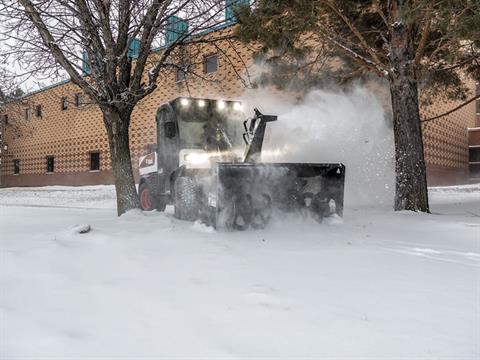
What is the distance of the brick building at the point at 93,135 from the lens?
1716cm

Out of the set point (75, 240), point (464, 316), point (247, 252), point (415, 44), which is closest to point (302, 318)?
point (464, 316)

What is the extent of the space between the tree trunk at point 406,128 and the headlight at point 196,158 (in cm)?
378

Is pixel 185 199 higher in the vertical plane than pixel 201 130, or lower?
lower

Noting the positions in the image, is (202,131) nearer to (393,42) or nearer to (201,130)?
(201,130)

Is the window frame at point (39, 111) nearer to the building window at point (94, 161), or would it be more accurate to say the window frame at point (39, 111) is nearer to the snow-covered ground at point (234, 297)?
the building window at point (94, 161)

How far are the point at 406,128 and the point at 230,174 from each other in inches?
172

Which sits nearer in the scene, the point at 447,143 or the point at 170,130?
the point at 170,130

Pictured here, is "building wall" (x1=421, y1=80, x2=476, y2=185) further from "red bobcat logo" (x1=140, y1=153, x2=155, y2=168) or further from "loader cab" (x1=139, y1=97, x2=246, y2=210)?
"red bobcat logo" (x1=140, y1=153, x2=155, y2=168)

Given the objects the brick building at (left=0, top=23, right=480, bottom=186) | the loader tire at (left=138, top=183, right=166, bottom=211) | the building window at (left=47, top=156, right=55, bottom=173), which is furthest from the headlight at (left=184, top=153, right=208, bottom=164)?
the building window at (left=47, top=156, right=55, bottom=173)

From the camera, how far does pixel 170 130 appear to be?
7.24 m

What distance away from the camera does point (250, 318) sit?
7.57ft

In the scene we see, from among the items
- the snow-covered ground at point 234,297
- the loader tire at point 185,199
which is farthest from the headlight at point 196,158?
the snow-covered ground at point 234,297

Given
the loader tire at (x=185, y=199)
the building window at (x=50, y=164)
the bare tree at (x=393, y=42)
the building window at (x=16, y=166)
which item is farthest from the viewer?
the building window at (x=16, y=166)

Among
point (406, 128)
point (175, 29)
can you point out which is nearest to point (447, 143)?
point (406, 128)
